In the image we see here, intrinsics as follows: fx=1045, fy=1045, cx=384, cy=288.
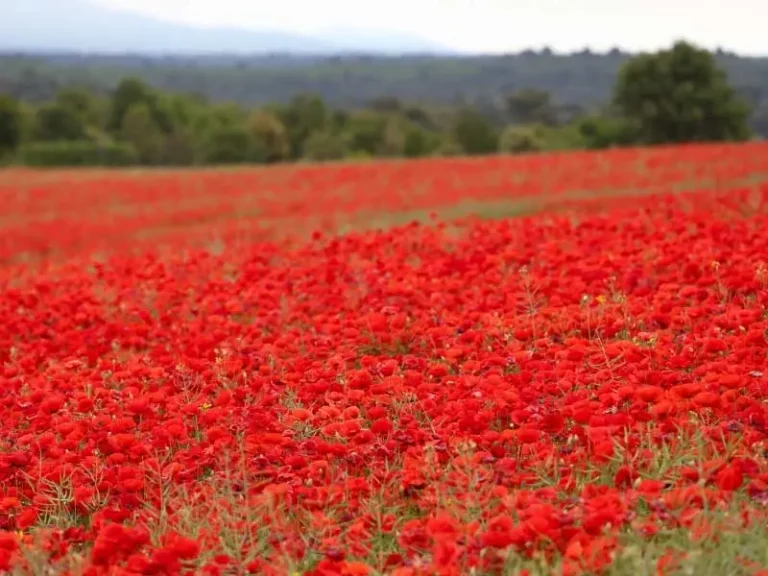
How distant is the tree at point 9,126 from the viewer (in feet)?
194

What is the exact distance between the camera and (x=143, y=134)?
61906mm

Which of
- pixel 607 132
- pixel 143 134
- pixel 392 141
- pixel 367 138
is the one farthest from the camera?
pixel 367 138

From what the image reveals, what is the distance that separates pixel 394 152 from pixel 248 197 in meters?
40.3

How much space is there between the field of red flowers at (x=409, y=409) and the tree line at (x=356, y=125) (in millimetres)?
30667

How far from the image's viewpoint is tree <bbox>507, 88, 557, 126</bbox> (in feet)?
252

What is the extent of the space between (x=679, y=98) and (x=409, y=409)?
36.5m

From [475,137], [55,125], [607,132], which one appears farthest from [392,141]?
[607,132]

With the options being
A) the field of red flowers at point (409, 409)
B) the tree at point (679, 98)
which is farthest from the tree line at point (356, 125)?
the field of red flowers at point (409, 409)

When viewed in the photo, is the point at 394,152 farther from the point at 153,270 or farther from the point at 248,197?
the point at 153,270

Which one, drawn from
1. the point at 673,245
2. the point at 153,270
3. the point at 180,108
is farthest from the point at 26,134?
the point at 673,245

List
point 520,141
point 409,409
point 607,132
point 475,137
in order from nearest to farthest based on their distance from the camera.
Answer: point 409,409
point 607,132
point 520,141
point 475,137

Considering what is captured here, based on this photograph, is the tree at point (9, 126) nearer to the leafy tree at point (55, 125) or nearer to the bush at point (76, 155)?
the leafy tree at point (55, 125)

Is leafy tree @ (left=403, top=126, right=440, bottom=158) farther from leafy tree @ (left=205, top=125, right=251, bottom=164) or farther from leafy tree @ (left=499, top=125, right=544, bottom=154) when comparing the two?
leafy tree @ (left=205, top=125, right=251, bottom=164)

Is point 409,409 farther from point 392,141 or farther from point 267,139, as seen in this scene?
point 392,141
